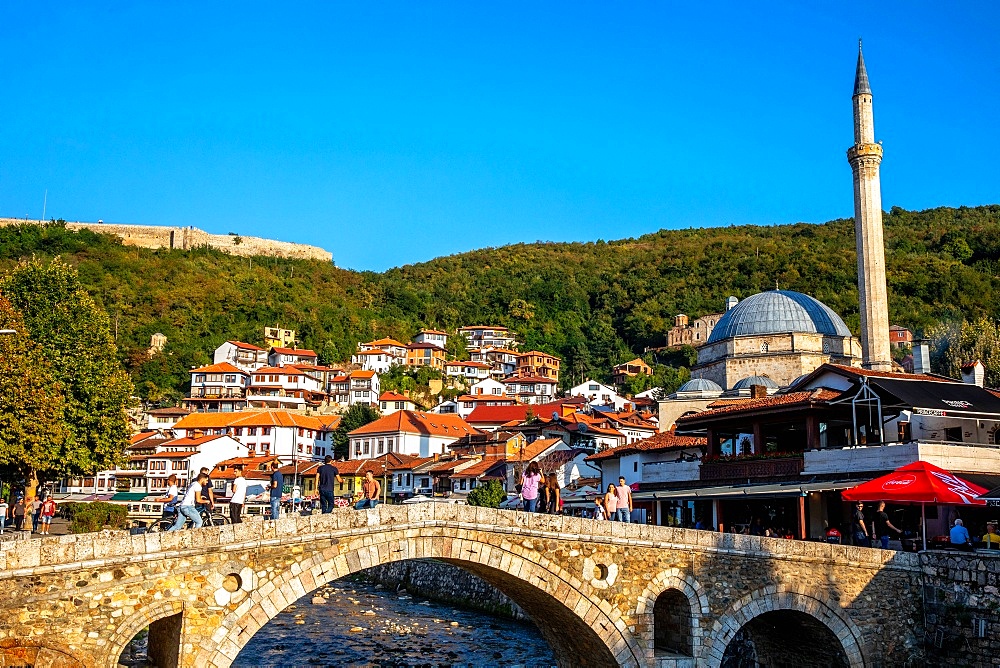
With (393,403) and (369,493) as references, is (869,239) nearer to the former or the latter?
(369,493)

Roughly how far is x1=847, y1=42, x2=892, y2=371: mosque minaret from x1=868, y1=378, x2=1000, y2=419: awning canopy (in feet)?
46.4

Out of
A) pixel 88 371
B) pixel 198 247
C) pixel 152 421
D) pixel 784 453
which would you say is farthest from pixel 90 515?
pixel 198 247

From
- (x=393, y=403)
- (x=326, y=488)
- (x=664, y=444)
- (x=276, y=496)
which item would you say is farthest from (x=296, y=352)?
(x=326, y=488)

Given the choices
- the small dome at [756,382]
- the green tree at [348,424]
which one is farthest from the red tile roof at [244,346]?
the small dome at [756,382]

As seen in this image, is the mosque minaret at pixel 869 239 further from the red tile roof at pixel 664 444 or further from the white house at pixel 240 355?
the white house at pixel 240 355

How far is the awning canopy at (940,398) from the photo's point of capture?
2255 centimetres

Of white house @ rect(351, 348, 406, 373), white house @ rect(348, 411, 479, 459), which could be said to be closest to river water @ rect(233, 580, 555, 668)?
white house @ rect(348, 411, 479, 459)

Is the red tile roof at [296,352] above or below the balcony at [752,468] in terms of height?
above

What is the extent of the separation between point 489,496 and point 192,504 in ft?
79.7

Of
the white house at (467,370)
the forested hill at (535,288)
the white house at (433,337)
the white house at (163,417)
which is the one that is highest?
the forested hill at (535,288)

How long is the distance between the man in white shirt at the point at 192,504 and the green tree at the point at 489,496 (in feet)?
75.1

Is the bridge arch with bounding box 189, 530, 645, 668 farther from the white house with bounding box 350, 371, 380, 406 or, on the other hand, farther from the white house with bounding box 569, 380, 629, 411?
the white house with bounding box 350, 371, 380, 406

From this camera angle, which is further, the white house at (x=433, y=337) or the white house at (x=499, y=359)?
the white house at (x=433, y=337)

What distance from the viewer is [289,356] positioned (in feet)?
296
